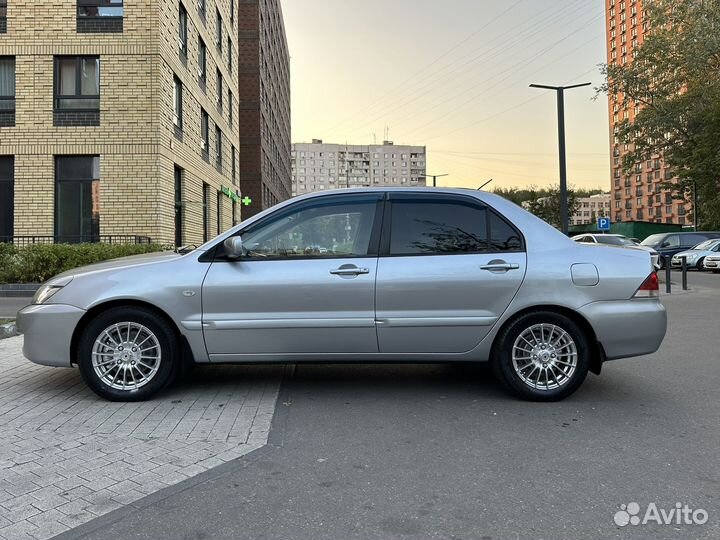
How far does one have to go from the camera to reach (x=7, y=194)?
18828 mm

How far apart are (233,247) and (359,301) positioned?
1089mm

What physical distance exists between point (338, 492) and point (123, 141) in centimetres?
1788

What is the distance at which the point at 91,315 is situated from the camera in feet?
15.7

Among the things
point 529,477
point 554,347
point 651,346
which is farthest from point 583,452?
point 651,346

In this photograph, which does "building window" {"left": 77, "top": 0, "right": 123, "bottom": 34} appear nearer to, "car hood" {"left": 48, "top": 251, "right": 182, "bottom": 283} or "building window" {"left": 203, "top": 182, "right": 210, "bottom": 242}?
"building window" {"left": 203, "top": 182, "right": 210, "bottom": 242}

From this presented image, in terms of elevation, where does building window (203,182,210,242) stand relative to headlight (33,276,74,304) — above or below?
above

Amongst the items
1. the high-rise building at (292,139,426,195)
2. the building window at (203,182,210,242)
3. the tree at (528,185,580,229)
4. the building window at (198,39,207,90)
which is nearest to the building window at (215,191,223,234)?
the building window at (203,182,210,242)

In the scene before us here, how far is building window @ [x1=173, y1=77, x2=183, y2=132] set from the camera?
68.7 ft

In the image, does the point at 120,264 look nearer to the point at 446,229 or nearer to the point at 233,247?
the point at 233,247

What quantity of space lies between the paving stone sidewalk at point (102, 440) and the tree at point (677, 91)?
32950 millimetres

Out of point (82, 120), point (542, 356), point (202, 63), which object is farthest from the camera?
point (202, 63)

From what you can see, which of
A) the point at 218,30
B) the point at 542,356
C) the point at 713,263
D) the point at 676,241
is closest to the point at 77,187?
the point at 218,30

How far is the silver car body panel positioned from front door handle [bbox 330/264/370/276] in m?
0.04

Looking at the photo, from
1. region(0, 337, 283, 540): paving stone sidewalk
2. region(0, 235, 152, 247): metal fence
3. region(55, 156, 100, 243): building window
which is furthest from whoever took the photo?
region(55, 156, 100, 243): building window
